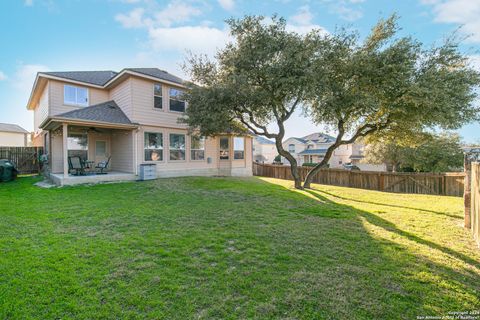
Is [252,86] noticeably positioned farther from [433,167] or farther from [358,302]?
[433,167]

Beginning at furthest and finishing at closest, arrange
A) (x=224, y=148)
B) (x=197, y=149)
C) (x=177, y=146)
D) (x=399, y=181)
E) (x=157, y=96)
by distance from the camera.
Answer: (x=224, y=148) < (x=197, y=149) < (x=177, y=146) < (x=399, y=181) < (x=157, y=96)

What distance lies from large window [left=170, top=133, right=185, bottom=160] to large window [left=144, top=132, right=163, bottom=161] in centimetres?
63

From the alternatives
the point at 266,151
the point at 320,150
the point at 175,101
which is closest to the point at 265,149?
the point at 266,151

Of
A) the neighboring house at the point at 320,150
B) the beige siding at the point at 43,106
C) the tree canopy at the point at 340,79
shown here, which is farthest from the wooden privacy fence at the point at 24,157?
the neighboring house at the point at 320,150

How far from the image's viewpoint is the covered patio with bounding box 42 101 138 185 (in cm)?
1023

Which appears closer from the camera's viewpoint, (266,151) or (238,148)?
(238,148)

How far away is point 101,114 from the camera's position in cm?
1123

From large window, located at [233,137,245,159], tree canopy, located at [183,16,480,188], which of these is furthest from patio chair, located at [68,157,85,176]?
large window, located at [233,137,245,159]

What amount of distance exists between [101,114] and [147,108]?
2105 mm

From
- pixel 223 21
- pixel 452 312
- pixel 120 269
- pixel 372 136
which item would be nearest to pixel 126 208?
pixel 120 269

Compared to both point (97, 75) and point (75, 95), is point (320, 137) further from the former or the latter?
point (75, 95)

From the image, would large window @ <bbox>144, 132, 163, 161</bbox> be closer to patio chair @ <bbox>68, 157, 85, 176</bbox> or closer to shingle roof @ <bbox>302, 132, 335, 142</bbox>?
patio chair @ <bbox>68, 157, 85, 176</bbox>

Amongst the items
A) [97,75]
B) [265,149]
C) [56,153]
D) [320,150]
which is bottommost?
[56,153]

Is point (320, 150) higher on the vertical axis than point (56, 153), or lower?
higher
